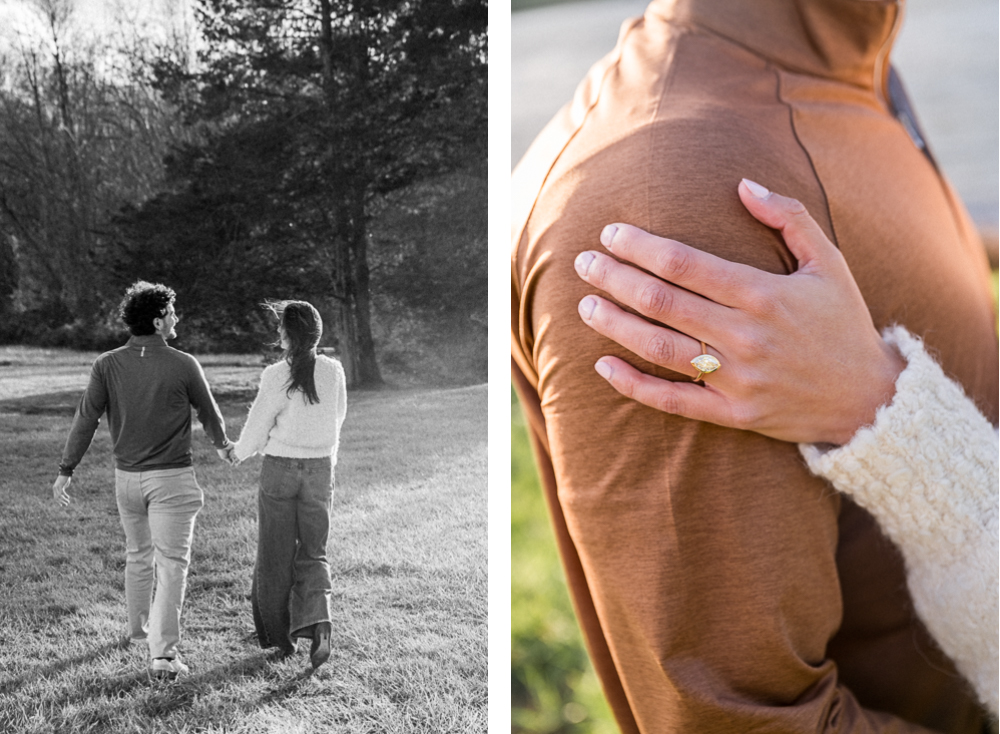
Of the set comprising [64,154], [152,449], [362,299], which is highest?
[64,154]

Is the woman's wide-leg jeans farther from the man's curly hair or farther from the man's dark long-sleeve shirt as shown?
the man's curly hair

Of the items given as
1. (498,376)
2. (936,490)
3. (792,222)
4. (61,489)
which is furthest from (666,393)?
(61,489)

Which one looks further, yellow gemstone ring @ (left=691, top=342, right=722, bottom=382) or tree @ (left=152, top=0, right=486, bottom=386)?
tree @ (left=152, top=0, right=486, bottom=386)

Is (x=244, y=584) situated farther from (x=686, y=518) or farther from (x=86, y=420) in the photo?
(x=686, y=518)

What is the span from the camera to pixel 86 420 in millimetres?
1493

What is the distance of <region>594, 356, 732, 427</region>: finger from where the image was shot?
2.81ft

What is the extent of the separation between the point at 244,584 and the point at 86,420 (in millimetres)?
461

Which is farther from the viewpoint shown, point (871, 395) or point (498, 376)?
point (498, 376)

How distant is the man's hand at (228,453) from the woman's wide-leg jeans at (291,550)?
65mm

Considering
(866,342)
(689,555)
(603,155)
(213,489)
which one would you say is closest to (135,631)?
(213,489)

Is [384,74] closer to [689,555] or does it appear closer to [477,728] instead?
[689,555]

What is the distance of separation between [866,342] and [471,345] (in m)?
0.95

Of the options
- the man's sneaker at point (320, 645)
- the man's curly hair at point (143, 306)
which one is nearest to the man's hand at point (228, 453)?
the man's curly hair at point (143, 306)

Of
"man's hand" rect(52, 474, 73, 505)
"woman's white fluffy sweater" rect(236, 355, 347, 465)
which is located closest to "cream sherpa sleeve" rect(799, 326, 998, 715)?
"woman's white fluffy sweater" rect(236, 355, 347, 465)
